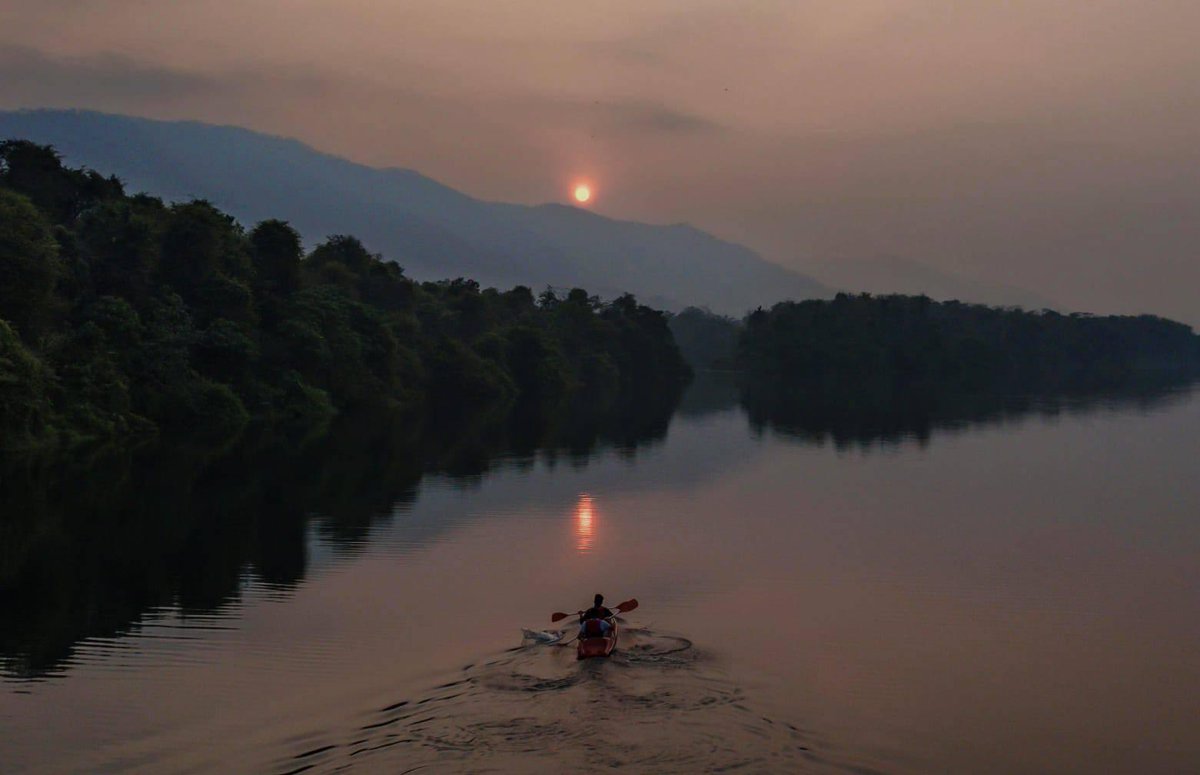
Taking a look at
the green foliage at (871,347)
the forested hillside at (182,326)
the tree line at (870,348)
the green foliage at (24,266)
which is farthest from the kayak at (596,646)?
the green foliage at (871,347)

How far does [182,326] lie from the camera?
169 ft

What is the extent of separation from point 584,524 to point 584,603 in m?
7.97

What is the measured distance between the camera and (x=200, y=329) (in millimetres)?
53969

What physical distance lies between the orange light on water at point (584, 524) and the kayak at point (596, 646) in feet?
28.6

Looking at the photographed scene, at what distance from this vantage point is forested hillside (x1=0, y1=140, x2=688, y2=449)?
136 ft

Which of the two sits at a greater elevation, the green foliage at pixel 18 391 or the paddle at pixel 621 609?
the green foliage at pixel 18 391

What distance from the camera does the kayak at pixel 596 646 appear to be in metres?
16.1

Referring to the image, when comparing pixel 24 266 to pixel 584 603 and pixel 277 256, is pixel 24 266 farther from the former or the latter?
pixel 584 603

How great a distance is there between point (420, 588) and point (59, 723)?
26.5 ft

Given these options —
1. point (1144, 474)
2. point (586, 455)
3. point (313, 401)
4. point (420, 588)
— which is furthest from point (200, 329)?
point (1144, 474)

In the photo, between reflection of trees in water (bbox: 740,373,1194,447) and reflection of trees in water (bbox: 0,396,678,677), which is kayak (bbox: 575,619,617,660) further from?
reflection of trees in water (bbox: 740,373,1194,447)

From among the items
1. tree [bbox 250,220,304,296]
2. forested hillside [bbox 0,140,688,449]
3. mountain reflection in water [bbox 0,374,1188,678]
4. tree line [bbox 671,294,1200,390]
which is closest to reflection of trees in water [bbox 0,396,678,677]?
mountain reflection in water [bbox 0,374,1188,678]

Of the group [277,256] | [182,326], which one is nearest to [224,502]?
[182,326]

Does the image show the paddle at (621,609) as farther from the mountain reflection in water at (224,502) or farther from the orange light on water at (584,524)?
the orange light on water at (584,524)
